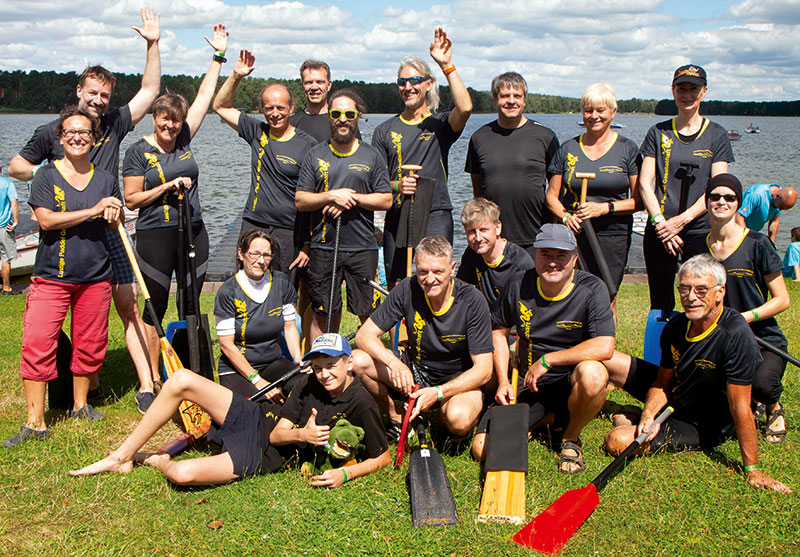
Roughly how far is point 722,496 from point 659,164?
8.29 ft

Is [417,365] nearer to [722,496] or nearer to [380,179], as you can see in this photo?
[380,179]

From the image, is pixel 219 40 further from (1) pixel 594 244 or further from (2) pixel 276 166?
(1) pixel 594 244

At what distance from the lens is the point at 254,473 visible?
13.4ft

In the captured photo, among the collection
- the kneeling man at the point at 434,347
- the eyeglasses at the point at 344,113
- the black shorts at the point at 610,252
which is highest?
the eyeglasses at the point at 344,113

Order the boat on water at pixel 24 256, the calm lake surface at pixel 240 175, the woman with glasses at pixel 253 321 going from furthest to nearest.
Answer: the calm lake surface at pixel 240 175 → the boat on water at pixel 24 256 → the woman with glasses at pixel 253 321

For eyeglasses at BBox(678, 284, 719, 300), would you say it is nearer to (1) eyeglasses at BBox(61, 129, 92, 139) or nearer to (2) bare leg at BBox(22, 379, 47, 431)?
(1) eyeglasses at BBox(61, 129, 92, 139)

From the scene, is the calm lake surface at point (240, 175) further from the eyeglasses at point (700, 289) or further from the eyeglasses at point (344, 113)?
the eyeglasses at point (700, 289)

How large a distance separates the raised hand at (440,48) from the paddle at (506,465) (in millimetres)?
2787

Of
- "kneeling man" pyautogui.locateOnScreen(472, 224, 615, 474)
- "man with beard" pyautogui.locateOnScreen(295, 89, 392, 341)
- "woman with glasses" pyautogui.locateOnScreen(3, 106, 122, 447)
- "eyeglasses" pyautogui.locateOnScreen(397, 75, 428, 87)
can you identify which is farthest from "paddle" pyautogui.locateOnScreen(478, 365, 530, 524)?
"woman with glasses" pyautogui.locateOnScreen(3, 106, 122, 447)

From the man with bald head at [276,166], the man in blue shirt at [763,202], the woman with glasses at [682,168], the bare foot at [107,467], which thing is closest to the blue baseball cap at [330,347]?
the bare foot at [107,467]

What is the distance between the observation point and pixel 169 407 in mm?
4113

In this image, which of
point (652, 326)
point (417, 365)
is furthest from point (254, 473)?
point (652, 326)

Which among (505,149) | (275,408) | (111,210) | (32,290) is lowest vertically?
(275,408)

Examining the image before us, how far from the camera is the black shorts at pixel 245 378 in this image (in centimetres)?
472
